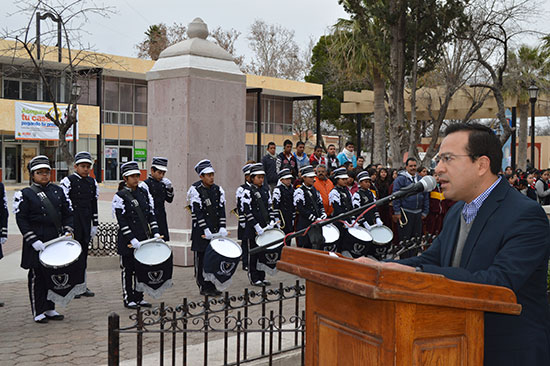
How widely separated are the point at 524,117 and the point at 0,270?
→ 32461 millimetres

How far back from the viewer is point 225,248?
8547 mm

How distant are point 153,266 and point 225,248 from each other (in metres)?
1.11

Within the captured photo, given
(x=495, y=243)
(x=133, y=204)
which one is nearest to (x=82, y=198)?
(x=133, y=204)

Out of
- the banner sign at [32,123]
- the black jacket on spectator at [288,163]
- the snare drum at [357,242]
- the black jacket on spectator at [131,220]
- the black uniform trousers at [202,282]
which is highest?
the banner sign at [32,123]

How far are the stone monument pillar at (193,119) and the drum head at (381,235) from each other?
3.03 m

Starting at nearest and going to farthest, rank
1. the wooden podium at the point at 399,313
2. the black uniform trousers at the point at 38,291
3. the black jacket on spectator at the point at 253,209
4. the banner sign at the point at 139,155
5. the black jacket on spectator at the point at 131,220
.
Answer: the wooden podium at the point at 399,313 → the black uniform trousers at the point at 38,291 → the black jacket on spectator at the point at 131,220 → the black jacket on spectator at the point at 253,209 → the banner sign at the point at 139,155

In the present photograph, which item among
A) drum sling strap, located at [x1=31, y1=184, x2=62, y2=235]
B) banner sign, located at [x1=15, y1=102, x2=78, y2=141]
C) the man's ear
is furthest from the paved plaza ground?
banner sign, located at [x1=15, y1=102, x2=78, y2=141]

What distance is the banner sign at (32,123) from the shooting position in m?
32.7

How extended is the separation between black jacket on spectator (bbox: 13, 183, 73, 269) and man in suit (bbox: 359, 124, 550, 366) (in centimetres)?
592

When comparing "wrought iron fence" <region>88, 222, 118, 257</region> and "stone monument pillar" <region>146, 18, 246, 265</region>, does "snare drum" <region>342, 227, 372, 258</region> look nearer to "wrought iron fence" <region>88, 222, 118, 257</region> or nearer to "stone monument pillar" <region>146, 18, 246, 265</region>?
"stone monument pillar" <region>146, 18, 246, 265</region>

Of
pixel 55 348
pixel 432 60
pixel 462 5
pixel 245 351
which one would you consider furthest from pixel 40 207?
pixel 432 60

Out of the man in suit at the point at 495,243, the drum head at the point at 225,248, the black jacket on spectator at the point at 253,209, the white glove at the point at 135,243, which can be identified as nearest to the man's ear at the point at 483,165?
the man in suit at the point at 495,243

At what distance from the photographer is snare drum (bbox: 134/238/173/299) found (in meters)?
7.88

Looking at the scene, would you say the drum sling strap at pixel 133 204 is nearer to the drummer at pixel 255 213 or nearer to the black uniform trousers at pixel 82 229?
the black uniform trousers at pixel 82 229
